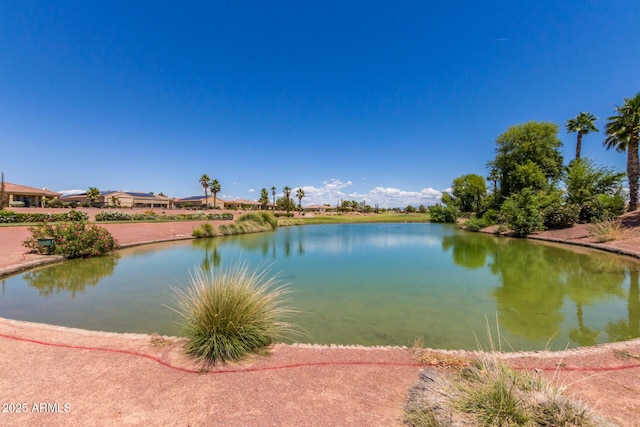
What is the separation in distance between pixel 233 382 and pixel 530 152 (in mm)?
38520

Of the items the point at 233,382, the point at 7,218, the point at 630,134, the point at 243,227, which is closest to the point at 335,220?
the point at 243,227

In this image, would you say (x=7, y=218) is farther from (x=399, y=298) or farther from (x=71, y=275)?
(x=399, y=298)

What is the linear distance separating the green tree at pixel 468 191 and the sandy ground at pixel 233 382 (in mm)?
53388

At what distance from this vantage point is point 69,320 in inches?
228

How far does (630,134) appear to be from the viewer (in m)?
19.9

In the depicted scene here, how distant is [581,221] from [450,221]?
2937 cm

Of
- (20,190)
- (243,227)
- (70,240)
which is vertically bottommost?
(243,227)

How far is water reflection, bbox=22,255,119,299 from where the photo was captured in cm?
809

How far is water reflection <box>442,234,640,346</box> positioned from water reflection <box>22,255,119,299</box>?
11152 millimetres

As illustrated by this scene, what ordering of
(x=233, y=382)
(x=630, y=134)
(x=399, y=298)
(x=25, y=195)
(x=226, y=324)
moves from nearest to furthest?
1. (x=233, y=382)
2. (x=226, y=324)
3. (x=399, y=298)
4. (x=630, y=134)
5. (x=25, y=195)

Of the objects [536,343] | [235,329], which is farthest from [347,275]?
[235,329]

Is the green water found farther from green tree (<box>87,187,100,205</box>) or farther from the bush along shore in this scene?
green tree (<box>87,187,100,205</box>)

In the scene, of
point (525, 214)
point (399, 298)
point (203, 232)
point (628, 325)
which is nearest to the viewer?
point (628, 325)

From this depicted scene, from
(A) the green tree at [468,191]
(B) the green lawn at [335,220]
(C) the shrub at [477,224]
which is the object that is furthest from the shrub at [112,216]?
(A) the green tree at [468,191]
